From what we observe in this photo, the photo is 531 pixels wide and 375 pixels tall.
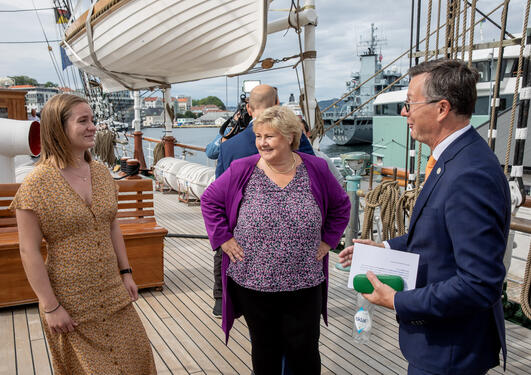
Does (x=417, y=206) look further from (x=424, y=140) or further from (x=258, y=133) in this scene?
(x=258, y=133)

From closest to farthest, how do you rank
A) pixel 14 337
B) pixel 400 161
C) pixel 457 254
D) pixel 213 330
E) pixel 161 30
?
pixel 457 254, pixel 14 337, pixel 213 330, pixel 161 30, pixel 400 161

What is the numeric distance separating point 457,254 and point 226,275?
1.05 metres

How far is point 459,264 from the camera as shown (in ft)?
3.29

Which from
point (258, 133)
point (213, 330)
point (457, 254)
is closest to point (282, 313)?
point (258, 133)

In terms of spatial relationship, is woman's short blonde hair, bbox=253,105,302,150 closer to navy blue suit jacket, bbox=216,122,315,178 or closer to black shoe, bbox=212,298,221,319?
navy blue suit jacket, bbox=216,122,315,178

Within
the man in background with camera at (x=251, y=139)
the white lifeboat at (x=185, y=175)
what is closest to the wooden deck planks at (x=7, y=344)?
the man in background with camera at (x=251, y=139)

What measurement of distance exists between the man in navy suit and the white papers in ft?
0.10

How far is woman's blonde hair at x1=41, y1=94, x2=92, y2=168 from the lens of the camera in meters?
1.46

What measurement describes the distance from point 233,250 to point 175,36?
464cm

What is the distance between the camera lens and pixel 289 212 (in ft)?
5.32

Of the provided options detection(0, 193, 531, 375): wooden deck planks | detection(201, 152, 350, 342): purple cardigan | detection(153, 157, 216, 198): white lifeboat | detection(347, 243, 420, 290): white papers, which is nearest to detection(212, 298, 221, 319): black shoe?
detection(0, 193, 531, 375): wooden deck planks

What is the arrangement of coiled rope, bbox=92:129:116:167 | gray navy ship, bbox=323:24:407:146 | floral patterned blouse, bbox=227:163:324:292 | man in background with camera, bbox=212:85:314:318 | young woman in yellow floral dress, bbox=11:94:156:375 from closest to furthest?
young woman in yellow floral dress, bbox=11:94:156:375, floral patterned blouse, bbox=227:163:324:292, man in background with camera, bbox=212:85:314:318, coiled rope, bbox=92:129:116:167, gray navy ship, bbox=323:24:407:146

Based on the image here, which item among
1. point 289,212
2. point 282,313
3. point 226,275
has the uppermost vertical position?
point 289,212

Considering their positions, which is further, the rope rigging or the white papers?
the rope rigging
